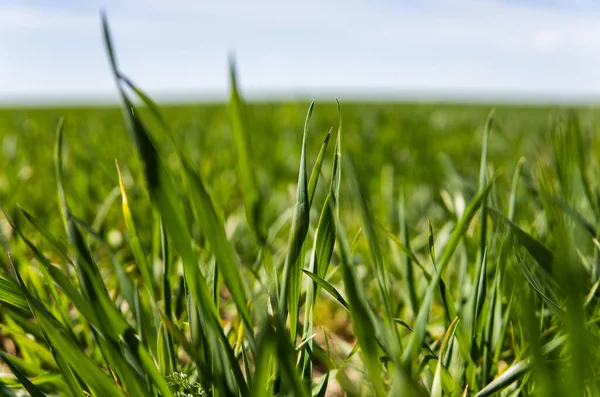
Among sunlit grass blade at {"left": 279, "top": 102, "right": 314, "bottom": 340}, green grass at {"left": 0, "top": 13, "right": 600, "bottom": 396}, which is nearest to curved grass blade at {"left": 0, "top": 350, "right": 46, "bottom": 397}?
green grass at {"left": 0, "top": 13, "right": 600, "bottom": 396}

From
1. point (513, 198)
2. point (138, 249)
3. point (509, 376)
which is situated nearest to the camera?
point (509, 376)

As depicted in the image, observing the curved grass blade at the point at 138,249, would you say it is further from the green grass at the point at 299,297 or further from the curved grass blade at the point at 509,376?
the curved grass blade at the point at 509,376

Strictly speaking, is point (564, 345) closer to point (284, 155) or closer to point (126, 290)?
point (126, 290)

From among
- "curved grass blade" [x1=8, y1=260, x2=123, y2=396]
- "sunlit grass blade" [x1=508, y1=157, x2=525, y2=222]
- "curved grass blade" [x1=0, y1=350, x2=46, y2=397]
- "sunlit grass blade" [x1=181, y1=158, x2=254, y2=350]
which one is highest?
"sunlit grass blade" [x1=181, y1=158, x2=254, y2=350]

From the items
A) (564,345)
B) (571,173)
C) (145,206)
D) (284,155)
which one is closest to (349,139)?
(284,155)

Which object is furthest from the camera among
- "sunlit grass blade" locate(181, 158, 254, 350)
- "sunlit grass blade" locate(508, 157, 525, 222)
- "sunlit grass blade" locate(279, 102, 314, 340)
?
"sunlit grass blade" locate(508, 157, 525, 222)

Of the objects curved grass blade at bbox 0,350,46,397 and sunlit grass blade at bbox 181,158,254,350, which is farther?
curved grass blade at bbox 0,350,46,397

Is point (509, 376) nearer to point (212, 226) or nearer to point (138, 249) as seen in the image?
point (212, 226)

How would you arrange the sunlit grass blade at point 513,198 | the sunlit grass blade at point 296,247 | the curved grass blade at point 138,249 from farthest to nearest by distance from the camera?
the sunlit grass blade at point 513,198, the curved grass blade at point 138,249, the sunlit grass blade at point 296,247

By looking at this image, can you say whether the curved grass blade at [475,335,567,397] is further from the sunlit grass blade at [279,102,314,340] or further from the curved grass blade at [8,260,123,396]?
the curved grass blade at [8,260,123,396]

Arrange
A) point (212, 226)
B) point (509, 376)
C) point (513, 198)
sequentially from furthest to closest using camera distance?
point (513, 198) < point (509, 376) < point (212, 226)

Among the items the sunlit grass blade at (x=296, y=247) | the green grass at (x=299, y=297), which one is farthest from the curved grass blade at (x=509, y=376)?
the sunlit grass blade at (x=296, y=247)

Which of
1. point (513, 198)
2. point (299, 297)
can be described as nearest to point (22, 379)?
point (299, 297)

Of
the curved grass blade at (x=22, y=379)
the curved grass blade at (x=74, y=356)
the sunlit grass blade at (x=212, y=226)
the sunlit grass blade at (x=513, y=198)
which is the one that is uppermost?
the sunlit grass blade at (x=212, y=226)
